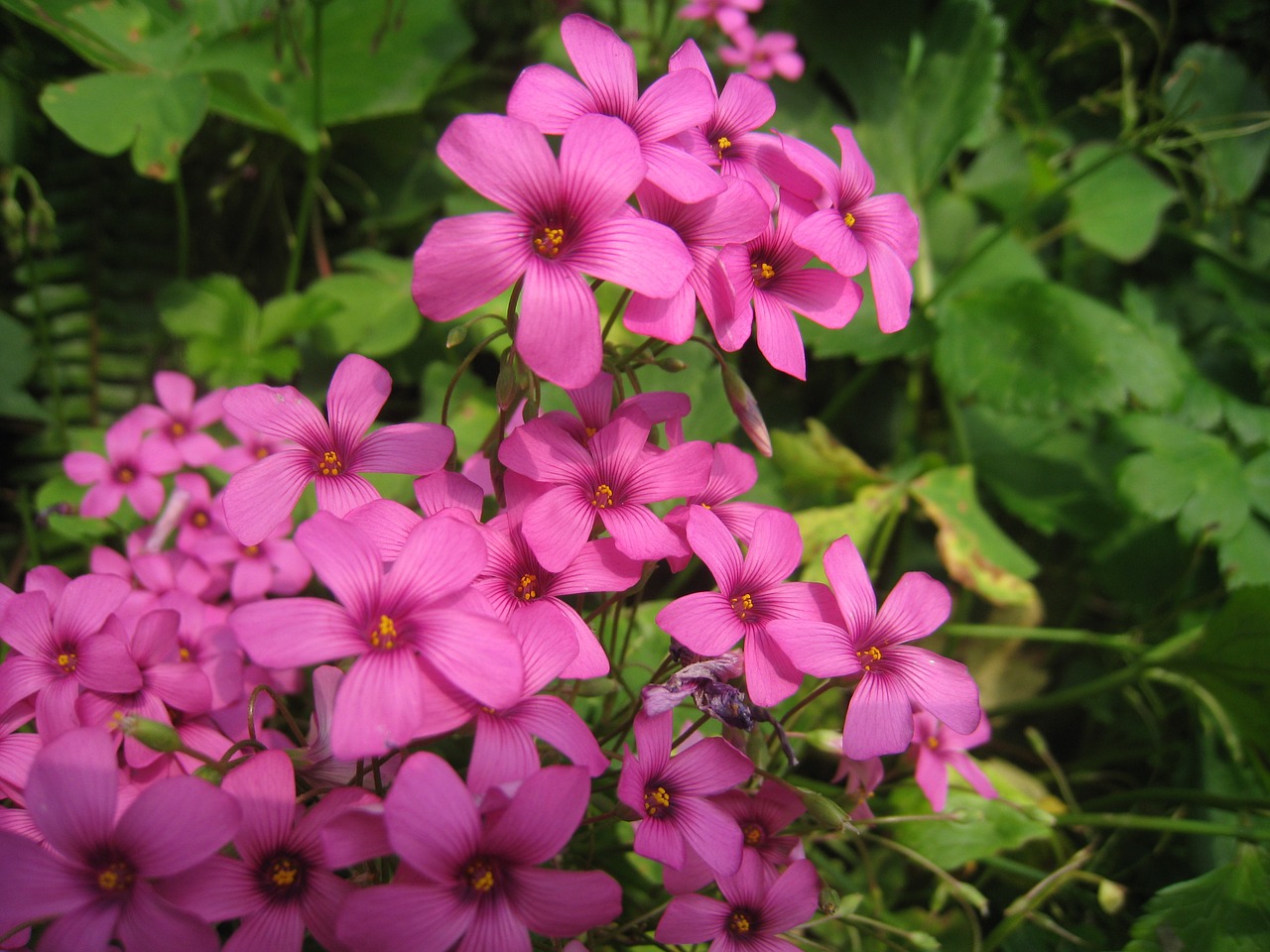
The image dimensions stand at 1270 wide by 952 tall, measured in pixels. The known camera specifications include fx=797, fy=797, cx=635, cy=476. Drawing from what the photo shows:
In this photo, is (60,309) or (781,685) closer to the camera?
(781,685)

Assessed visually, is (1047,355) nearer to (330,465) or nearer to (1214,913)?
(1214,913)

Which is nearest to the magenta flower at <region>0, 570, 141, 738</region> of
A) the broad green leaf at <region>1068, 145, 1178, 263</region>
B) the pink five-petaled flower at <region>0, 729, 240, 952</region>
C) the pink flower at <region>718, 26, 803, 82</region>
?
the pink five-petaled flower at <region>0, 729, 240, 952</region>

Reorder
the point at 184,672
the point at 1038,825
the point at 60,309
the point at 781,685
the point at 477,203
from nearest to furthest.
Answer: the point at 781,685, the point at 184,672, the point at 1038,825, the point at 477,203, the point at 60,309

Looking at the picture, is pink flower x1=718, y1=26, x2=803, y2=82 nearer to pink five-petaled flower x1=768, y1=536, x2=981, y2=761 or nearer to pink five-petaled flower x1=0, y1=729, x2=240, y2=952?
pink five-petaled flower x1=768, y1=536, x2=981, y2=761

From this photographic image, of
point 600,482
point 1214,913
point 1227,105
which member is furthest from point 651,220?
point 1227,105

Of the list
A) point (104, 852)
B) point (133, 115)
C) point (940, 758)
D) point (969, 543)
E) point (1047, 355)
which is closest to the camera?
point (104, 852)

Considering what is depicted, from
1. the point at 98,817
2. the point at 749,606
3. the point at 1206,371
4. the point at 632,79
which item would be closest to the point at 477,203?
the point at 632,79

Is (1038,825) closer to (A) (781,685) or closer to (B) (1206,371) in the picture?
(A) (781,685)
